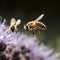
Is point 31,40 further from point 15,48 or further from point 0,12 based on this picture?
point 0,12

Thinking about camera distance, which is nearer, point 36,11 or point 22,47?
point 22,47

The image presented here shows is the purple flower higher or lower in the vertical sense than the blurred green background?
lower

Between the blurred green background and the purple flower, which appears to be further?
the blurred green background

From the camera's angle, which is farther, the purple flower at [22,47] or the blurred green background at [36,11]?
the blurred green background at [36,11]

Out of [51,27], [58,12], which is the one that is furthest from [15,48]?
[58,12]

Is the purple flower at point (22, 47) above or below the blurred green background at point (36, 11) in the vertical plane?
below
